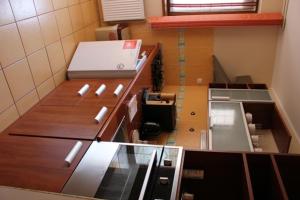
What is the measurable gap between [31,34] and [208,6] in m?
2.00

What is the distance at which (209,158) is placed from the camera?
1.32 m

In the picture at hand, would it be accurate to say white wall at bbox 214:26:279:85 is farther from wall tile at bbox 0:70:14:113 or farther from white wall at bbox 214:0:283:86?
wall tile at bbox 0:70:14:113

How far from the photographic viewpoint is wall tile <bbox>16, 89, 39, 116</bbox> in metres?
1.66

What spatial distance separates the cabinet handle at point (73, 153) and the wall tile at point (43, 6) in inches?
44.0

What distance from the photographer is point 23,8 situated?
1.69m

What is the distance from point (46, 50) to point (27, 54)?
8.8 inches

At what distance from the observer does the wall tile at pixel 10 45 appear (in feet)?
4.99

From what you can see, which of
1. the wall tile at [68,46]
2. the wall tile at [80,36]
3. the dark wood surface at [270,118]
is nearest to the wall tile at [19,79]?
the wall tile at [68,46]

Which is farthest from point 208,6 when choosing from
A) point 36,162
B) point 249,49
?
point 36,162

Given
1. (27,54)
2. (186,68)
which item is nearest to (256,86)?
(186,68)

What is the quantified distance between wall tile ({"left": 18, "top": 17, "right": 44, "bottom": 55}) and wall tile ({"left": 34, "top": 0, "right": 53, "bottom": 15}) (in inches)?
3.7

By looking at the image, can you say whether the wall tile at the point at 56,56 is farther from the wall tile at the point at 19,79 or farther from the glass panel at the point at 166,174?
the glass panel at the point at 166,174

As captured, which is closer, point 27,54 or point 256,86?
point 27,54

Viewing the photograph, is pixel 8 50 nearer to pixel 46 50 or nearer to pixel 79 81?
pixel 46 50
